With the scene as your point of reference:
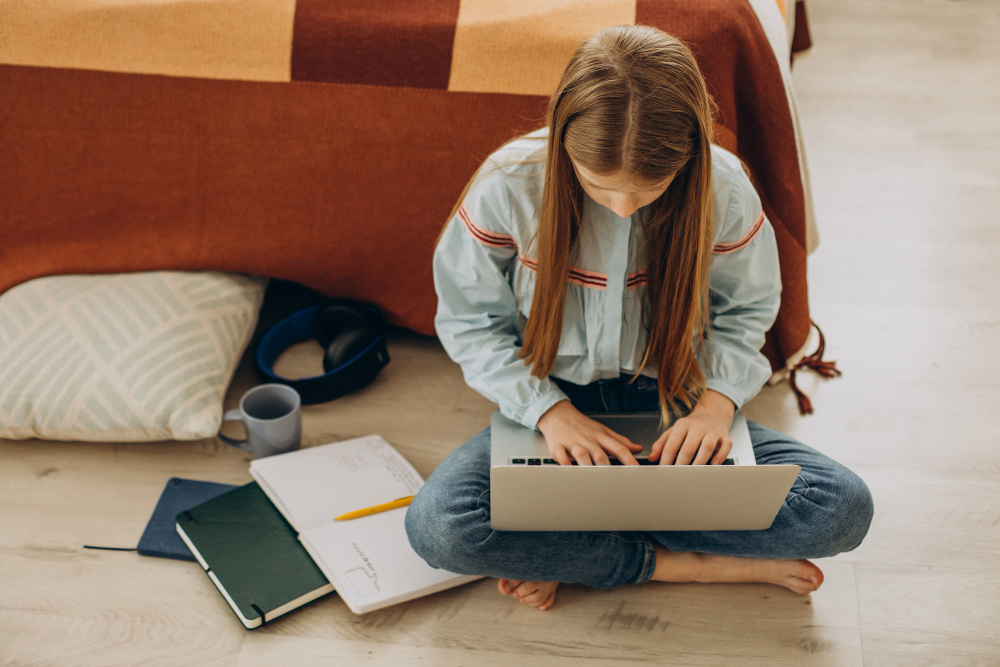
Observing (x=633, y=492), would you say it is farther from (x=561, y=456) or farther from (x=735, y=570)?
(x=735, y=570)

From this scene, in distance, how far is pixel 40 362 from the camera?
3.93 feet

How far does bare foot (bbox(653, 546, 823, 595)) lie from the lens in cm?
102

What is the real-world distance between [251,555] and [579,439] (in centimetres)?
45

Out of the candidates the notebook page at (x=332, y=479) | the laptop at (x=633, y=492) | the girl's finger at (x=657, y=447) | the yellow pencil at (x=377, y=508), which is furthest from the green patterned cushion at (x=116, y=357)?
the girl's finger at (x=657, y=447)

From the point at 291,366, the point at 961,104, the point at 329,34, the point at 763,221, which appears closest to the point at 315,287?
the point at 291,366

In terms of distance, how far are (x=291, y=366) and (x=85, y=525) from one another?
15.8 inches

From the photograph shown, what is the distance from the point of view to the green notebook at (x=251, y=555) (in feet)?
3.31

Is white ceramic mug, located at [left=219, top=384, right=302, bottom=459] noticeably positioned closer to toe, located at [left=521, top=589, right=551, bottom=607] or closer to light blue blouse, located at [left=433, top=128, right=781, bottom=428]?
light blue blouse, located at [left=433, top=128, right=781, bottom=428]

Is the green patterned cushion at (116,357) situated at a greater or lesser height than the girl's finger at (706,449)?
lesser

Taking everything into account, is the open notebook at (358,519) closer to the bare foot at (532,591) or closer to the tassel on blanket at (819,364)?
the bare foot at (532,591)

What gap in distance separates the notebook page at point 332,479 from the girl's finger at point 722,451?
42cm

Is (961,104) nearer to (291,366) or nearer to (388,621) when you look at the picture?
(291,366)

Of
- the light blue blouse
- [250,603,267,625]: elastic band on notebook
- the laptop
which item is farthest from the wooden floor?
the light blue blouse

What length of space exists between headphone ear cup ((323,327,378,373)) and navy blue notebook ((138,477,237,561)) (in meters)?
0.25
